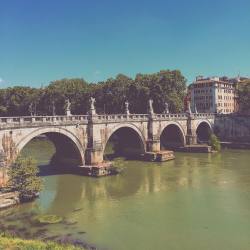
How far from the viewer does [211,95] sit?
102000mm

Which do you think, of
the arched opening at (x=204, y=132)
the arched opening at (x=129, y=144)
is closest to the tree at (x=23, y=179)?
the arched opening at (x=129, y=144)

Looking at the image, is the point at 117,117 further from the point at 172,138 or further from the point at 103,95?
the point at 103,95

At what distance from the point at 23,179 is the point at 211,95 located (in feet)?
264

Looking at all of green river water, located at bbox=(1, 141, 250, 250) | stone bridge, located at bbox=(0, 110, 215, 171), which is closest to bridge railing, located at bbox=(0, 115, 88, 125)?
stone bridge, located at bbox=(0, 110, 215, 171)

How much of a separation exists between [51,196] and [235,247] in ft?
58.7

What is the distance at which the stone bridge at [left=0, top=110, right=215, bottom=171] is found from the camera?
33.9 m

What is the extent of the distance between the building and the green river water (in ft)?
193

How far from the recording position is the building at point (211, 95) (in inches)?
3999

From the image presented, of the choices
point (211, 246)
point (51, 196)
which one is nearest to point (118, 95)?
point (51, 196)

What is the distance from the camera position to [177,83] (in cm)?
7431

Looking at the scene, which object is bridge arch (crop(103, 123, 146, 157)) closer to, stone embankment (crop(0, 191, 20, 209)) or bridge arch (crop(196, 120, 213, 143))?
bridge arch (crop(196, 120, 213, 143))

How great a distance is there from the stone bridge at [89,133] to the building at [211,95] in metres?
34.5

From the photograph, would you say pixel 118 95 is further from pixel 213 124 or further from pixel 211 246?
pixel 211 246

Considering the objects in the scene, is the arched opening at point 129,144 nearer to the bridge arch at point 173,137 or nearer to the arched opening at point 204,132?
the bridge arch at point 173,137
